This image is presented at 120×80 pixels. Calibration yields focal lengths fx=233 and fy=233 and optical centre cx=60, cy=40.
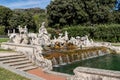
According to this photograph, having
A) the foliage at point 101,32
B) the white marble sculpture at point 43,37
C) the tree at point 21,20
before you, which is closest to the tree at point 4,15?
the tree at point 21,20

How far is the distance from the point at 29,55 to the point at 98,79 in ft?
26.5

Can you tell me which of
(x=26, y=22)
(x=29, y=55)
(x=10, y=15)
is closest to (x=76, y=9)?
(x=26, y=22)

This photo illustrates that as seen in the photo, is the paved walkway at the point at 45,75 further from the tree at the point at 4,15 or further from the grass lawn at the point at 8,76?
the tree at the point at 4,15

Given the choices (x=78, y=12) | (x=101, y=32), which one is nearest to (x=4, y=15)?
(x=78, y=12)

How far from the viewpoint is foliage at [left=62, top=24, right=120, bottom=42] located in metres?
42.6

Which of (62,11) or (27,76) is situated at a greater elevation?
(62,11)

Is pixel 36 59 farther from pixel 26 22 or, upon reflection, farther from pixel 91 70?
pixel 26 22

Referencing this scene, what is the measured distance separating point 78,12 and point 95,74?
41.0m

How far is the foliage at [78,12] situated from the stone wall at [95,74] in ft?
132

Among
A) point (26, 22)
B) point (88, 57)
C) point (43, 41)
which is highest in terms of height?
point (26, 22)

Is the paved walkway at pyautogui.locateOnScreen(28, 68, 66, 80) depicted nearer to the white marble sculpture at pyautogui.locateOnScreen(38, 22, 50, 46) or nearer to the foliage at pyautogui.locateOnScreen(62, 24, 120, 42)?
the white marble sculpture at pyautogui.locateOnScreen(38, 22, 50, 46)

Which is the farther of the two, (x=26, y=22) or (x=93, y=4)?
(x=26, y=22)

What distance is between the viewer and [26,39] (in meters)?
22.6

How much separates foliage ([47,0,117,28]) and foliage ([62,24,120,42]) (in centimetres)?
718
